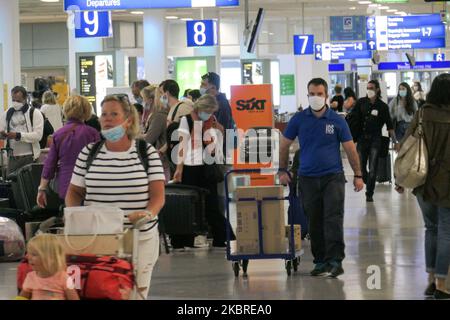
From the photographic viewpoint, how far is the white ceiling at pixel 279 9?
32062 millimetres

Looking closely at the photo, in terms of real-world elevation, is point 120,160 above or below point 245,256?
above

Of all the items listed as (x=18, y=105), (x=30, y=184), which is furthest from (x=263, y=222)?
(x=18, y=105)

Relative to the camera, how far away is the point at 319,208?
9539mm

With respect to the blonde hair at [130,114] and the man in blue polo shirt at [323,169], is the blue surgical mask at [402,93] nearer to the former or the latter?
the man in blue polo shirt at [323,169]

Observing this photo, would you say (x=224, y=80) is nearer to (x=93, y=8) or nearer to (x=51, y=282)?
(x=93, y=8)

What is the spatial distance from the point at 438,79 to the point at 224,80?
4152 centimetres

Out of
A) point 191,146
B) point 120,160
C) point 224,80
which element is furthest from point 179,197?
point 224,80

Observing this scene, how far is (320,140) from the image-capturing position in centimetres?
936

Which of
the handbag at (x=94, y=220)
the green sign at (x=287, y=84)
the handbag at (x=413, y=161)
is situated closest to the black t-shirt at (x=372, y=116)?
the handbag at (x=413, y=161)

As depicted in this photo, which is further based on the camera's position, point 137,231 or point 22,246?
point 22,246

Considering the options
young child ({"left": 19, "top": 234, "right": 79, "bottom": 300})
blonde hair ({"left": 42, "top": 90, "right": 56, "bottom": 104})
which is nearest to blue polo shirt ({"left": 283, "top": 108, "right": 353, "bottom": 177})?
young child ({"left": 19, "top": 234, "right": 79, "bottom": 300})

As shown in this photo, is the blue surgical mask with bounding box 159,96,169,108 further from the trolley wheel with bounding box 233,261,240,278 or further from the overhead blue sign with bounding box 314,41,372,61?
the overhead blue sign with bounding box 314,41,372,61

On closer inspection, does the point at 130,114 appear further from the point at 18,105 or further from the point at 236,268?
the point at 18,105

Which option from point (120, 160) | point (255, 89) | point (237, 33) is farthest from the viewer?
point (237, 33)
